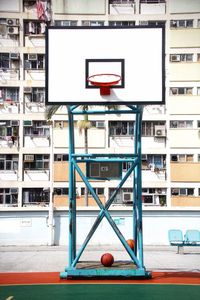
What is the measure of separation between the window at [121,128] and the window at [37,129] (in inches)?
164

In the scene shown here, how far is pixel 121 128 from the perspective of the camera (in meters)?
33.2

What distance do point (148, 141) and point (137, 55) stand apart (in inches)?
783

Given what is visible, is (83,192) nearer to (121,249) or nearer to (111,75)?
(121,249)

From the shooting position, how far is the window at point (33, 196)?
32.7 metres

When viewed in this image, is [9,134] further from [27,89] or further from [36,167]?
[27,89]

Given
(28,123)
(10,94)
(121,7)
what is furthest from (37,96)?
(121,7)

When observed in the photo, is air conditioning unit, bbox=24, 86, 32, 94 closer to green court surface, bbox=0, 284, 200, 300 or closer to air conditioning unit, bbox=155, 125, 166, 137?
air conditioning unit, bbox=155, 125, 166, 137

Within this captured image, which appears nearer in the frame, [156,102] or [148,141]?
[156,102]

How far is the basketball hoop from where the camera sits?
13.3 meters

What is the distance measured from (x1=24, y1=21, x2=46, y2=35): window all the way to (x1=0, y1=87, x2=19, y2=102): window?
12.6ft

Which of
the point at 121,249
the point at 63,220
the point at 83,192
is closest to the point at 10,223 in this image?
the point at 63,220

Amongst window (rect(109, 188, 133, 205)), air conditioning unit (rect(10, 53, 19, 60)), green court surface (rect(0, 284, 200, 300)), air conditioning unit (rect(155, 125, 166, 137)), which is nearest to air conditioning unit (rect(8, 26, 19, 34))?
air conditioning unit (rect(10, 53, 19, 60))

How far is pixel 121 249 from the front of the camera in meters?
23.2

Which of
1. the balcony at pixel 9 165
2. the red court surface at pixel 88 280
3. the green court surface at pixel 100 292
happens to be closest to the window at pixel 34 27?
the balcony at pixel 9 165
